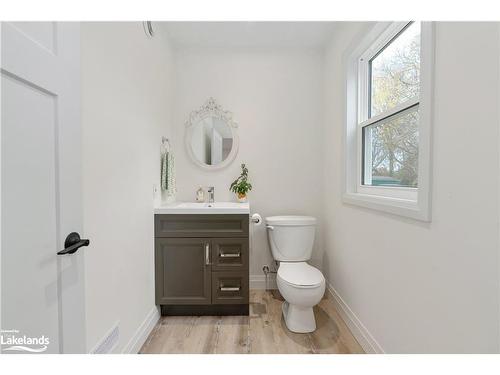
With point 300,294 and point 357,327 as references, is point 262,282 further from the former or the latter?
point 357,327

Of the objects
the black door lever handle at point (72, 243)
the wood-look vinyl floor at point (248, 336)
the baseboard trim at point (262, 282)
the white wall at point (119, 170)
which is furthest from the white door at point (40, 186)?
the baseboard trim at point (262, 282)

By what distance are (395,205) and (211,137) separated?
5.57 feet

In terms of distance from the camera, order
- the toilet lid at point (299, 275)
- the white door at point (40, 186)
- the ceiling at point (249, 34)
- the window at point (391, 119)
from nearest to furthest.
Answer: the white door at point (40, 186) → the window at point (391, 119) → the toilet lid at point (299, 275) → the ceiling at point (249, 34)

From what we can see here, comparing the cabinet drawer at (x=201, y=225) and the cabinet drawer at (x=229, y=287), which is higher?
the cabinet drawer at (x=201, y=225)

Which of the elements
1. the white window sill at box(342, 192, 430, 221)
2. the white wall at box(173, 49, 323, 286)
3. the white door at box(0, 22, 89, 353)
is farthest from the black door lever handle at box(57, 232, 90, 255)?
the white wall at box(173, 49, 323, 286)

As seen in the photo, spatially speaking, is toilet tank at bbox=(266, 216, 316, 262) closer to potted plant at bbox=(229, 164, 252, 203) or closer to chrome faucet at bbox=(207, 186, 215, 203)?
potted plant at bbox=(229, 164, 252, 203)

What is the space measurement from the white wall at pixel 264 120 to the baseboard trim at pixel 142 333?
0.96m

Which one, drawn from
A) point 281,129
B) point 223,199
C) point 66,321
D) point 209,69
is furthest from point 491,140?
point 209,69

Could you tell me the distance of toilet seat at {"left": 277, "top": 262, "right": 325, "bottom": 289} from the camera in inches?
61.7

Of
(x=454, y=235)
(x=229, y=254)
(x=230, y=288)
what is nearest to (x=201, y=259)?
(x=229, y=254)

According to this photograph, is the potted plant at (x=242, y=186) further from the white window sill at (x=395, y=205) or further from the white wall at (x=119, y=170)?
the white window sill at (x=395, y=205)

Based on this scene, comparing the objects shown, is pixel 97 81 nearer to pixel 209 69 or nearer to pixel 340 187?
pixel 209 69

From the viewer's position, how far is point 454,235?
873 mm

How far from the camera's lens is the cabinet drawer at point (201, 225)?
1.79 m
